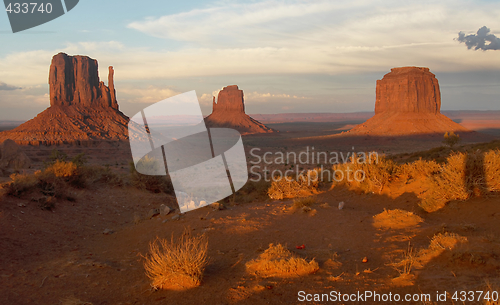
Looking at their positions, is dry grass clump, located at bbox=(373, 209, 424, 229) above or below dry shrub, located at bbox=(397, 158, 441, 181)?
below

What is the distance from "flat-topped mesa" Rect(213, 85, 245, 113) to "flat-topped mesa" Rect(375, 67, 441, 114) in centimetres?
6024

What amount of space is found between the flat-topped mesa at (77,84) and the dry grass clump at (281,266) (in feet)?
245

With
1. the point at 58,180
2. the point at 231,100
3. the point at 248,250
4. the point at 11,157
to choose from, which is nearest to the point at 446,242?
the point at 248,250

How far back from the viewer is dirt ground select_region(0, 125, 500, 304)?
3.98 m

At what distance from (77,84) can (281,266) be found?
255 ft

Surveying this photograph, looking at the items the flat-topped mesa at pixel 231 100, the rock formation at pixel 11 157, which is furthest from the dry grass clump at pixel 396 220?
the flat-topped mesa at pixel 231 100

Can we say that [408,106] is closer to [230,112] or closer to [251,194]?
[230,112]

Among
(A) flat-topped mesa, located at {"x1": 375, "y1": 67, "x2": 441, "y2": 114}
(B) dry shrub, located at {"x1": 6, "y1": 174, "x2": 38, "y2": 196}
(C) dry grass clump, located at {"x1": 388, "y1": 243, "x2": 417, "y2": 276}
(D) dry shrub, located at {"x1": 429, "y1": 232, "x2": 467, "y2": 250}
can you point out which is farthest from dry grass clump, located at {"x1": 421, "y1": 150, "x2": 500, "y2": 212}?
(A) flat-topped mesa, located at {"x1": 375, "y1": 67, "x2": 441, "y2": 114}

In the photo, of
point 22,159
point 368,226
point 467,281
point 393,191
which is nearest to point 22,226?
point 368,226

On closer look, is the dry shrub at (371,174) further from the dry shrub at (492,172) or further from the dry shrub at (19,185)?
the dry shrub at (19,185)

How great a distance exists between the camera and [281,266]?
14.7 ft

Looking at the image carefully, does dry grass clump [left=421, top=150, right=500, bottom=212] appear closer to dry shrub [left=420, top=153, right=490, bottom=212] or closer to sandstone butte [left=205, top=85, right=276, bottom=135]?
dry shrub [left=420, top=153, right=490, bottom=212]

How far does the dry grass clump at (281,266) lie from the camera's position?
173 inches

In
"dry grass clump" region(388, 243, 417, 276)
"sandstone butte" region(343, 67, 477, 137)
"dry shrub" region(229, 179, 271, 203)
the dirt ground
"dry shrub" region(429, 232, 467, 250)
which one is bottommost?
"dry shrub" region(229, 179, 271, 203)
